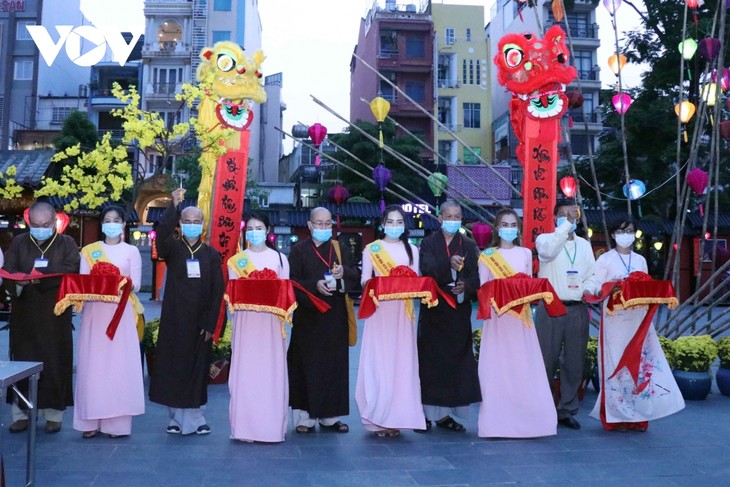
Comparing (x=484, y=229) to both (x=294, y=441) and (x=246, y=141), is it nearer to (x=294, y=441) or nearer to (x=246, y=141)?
(x=246, y=141)

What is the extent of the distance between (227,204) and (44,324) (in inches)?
91.2

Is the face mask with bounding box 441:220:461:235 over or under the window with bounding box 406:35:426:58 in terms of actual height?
under

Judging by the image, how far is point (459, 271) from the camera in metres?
4.95

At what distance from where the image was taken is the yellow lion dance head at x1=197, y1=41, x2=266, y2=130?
654 centimetres

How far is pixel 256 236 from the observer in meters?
4.82

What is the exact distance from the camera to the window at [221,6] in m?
28.2

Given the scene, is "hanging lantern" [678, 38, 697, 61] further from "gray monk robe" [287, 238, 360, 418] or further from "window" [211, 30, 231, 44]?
"window" [211, 30, 231, 44]

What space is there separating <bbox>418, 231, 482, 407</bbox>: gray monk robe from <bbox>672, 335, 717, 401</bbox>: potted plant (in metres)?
2.56

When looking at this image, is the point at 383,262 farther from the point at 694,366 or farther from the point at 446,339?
the point at 694,366

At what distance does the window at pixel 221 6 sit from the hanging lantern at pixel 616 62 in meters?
23.5

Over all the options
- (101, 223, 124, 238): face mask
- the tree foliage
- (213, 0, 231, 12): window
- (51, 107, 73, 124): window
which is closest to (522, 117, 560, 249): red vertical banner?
(101, 223, 124, 238): face mask

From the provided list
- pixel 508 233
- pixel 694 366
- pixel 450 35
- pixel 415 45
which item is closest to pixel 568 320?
pixel 508 233

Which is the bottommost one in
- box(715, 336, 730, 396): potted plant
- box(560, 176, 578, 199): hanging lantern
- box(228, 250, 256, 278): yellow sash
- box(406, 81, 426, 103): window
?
box(715, 336, 730, 396): potted plant

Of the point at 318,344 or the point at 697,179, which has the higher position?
the point at 697,179
